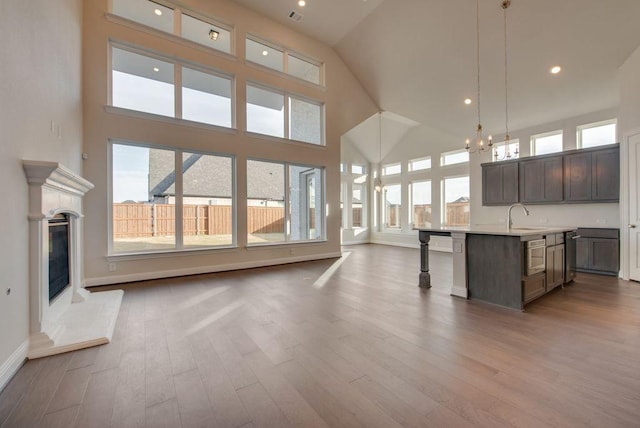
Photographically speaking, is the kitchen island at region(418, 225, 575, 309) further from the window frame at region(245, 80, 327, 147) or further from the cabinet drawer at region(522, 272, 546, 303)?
the window frame at region(245, 80, 327, 147)

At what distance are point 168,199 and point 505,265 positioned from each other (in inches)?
210

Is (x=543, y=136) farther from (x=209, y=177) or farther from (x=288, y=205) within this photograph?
(x=209, y=177)

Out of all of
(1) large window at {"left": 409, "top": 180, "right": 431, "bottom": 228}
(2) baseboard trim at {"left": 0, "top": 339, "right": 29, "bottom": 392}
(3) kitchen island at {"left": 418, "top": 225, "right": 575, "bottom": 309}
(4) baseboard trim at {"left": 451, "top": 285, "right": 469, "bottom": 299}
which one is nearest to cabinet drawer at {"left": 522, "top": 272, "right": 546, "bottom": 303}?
(3) kitchen island at {"left": 418, "top": 225, "right": 575, "bottom": 309}

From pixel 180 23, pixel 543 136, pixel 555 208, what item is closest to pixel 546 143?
pixel 543 136

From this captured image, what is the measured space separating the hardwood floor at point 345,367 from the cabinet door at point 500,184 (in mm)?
3258

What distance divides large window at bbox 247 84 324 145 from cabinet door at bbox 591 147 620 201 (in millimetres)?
5505

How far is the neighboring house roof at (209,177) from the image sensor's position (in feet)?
15.8

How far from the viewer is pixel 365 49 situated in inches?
251

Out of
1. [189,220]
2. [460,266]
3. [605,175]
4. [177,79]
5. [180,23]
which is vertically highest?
[180,23]

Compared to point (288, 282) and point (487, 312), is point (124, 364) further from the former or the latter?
point (487, 312)

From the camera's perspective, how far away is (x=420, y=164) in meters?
9.29

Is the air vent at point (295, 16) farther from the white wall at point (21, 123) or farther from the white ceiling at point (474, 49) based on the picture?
the white wall at point (21, 123)

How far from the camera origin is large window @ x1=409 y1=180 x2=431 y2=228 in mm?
9031

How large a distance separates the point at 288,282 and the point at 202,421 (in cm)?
299
